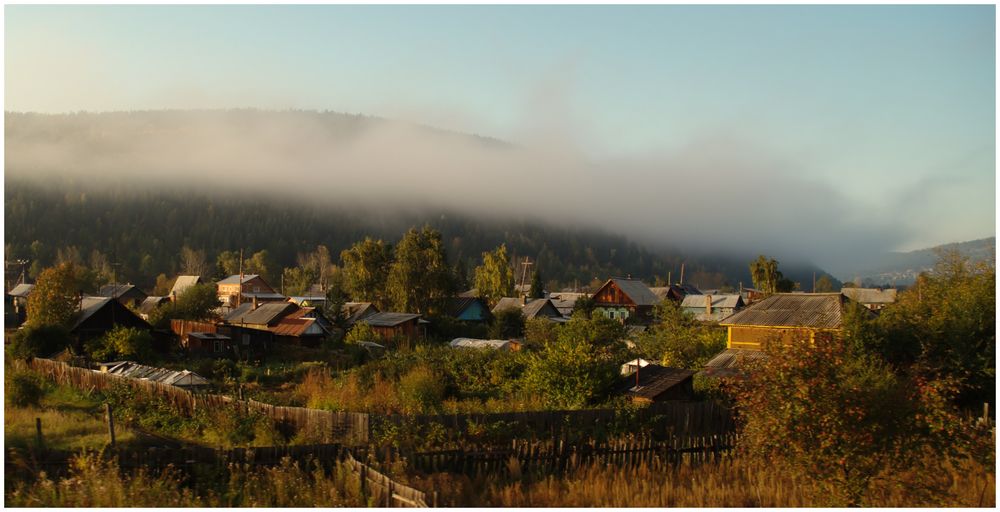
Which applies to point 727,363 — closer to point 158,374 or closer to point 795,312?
point 795,312

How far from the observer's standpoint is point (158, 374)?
30000mm

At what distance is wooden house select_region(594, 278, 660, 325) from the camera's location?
7762cm

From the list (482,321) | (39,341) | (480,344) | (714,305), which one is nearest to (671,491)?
(39,341)

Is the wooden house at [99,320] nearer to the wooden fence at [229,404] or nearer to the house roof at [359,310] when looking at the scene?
the wooden fence at [229,404]

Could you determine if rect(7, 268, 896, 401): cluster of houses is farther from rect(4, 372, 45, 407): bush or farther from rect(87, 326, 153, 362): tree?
rect(4, 372, 45, 407): bush

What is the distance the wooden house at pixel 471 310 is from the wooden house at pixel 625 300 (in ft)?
44.1

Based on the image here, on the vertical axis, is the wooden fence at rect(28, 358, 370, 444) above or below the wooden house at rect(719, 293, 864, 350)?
below

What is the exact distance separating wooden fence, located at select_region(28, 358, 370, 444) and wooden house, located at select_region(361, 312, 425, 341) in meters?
22.8

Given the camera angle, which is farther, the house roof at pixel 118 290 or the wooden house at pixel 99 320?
the house roof at pixel 118 290

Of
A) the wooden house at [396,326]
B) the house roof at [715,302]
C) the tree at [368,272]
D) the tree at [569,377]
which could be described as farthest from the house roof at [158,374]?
the house roof at [715,302]

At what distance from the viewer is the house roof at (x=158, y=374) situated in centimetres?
2656

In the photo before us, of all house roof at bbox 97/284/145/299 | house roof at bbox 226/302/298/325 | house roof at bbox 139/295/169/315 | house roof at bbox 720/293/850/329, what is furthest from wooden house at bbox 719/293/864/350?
house roof at bbox 97/284/145/299

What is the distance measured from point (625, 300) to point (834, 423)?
69019mm

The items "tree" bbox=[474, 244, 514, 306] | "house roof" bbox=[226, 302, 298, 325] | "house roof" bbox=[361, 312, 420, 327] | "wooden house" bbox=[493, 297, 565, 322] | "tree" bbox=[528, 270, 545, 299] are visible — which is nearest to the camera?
"house roof" bbox=[226, 302, 298, 325]
